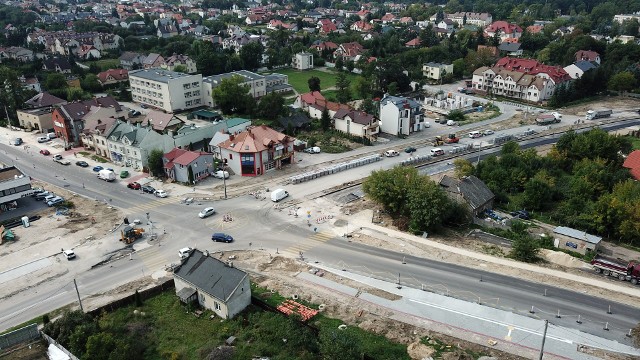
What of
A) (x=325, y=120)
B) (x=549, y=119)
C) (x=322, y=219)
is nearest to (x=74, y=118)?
(x=325, y=120)

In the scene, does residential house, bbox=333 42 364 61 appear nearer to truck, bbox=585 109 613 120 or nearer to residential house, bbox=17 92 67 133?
truck, bbox=585 109 613 120

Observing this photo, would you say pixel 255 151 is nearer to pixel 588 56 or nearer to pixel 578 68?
pixel 578 68

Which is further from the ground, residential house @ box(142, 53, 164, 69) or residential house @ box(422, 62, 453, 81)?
residential house @ box(142, 53, 164, 69)

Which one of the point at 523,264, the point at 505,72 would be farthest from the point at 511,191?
the point at 505,72

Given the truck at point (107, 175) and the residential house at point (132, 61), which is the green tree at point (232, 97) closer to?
the truck at point (107, 175)

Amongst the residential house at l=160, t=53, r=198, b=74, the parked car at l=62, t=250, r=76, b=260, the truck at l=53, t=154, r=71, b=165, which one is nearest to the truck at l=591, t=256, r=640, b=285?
the parked car at l=62, t=250, r=76, b=260

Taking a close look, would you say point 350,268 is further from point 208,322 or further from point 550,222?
point 550,222
